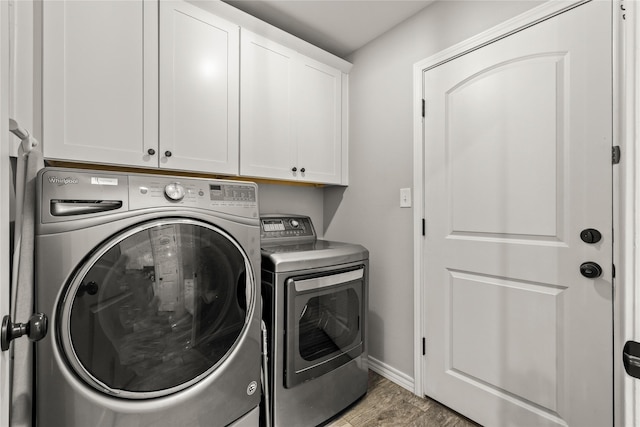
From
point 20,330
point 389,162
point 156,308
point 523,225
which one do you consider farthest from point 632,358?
point 389,162

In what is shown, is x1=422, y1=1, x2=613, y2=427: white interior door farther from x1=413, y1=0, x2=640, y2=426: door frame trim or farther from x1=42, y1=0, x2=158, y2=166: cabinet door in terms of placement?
x1=42, y1=0, x2=158, y2=166: cabinet door

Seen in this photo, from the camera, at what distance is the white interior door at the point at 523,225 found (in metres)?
1.18

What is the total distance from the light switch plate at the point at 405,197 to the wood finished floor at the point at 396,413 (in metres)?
1.20

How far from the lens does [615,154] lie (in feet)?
3.70

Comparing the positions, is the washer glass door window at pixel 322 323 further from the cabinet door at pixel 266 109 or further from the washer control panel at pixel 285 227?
the cabinet door at pixel 266 109

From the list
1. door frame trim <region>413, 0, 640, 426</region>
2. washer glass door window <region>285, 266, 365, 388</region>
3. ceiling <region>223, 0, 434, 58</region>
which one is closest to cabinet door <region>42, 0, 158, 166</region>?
ceiling <region>223, 0, 434, 58</region>

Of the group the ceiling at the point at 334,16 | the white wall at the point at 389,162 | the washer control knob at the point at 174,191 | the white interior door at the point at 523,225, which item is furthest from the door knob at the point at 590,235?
the washer control knob at the point at 174,191

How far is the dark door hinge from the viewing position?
1.12 meters

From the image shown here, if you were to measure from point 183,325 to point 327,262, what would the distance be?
722mm

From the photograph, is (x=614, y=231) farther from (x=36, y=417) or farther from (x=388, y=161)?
(x=36, y=417)

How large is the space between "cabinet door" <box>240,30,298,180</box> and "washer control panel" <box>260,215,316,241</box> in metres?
0.33

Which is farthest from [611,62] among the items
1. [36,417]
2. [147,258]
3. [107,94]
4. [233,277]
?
[36,417]

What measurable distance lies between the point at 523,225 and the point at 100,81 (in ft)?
6.88

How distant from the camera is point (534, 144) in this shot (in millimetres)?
1350
